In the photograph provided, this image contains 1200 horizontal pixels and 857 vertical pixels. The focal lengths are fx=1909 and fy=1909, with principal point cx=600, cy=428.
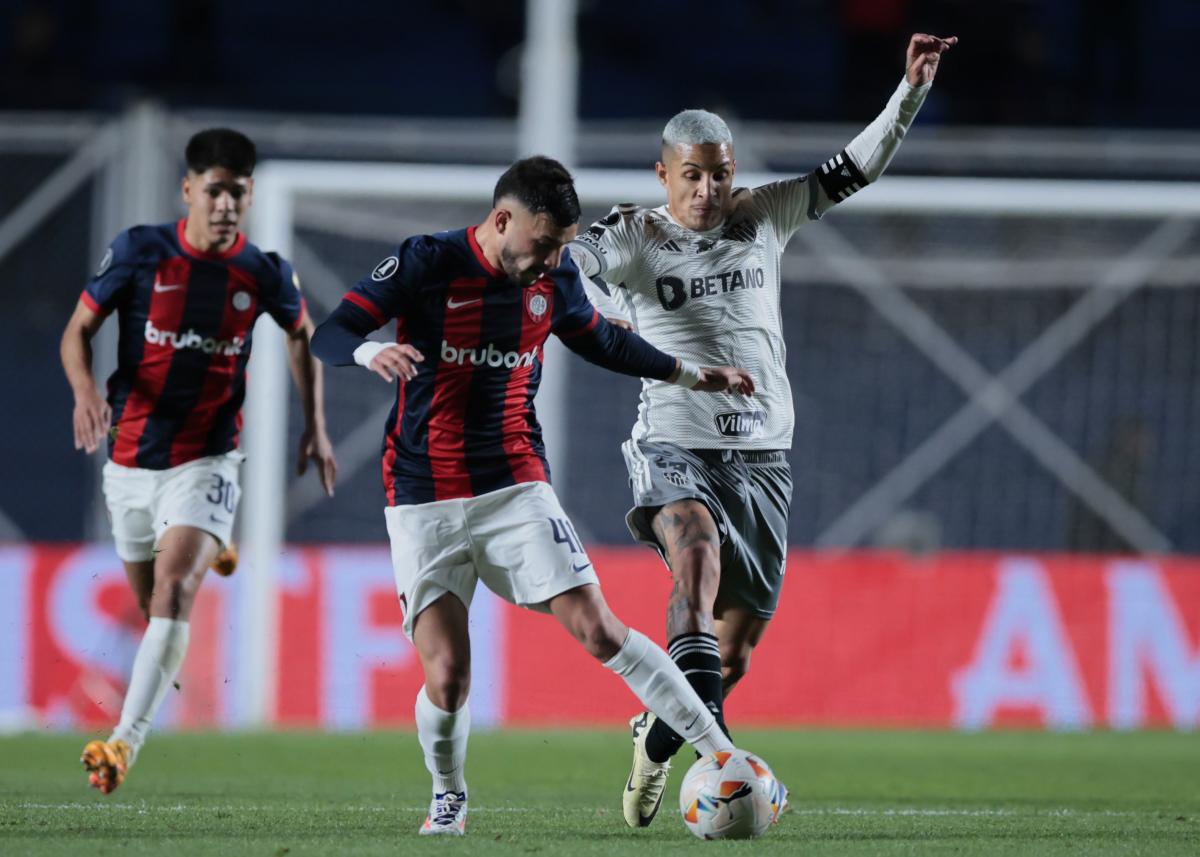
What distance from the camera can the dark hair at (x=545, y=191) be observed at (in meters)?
5.29

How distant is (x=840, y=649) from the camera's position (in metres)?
11.7

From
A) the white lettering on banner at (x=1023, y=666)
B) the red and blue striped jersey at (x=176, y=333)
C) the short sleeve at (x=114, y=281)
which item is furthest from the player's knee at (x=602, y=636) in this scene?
the white lettering on banner at (x=1023, y=666)

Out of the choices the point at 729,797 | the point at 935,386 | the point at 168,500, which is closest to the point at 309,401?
the point at 168,500

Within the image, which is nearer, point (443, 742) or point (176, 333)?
point (443, 742)

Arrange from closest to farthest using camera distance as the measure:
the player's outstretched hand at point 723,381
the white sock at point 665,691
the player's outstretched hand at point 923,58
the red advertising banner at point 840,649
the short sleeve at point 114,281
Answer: the white sock at point 665,691 < the player's outstretched hand at point 723,381 < the player's outstretched hand at point 923,58 < the short sleeve at point 114,281 < the red advertising banner at point 840,649

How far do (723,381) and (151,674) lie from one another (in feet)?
7.41

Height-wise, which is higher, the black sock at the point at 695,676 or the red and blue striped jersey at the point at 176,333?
the red and blue striped jersey at the point at 176,333

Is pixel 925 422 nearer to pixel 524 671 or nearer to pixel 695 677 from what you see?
pixel 524 671

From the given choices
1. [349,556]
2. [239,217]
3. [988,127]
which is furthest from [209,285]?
[988,127]

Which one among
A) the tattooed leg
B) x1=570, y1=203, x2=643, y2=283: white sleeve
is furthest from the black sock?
x1=570, y1=203, x2=643, y2=283: white sleeve

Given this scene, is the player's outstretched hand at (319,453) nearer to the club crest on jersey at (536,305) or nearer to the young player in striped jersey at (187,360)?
the young player in striped jersey at (187,360)

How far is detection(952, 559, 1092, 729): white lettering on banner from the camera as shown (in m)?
11.6

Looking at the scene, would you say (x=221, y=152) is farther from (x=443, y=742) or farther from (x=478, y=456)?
(x=443, y=742)

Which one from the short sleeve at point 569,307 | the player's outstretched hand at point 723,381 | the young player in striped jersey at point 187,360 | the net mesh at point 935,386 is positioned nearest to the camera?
the short sleeve at point 569,307
